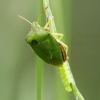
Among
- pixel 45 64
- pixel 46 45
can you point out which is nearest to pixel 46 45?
pixel 46 45

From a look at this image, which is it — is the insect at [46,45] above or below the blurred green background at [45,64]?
below

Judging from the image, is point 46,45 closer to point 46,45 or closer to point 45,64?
point 46,45

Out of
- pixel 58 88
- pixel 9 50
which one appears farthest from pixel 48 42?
pixel 9 50

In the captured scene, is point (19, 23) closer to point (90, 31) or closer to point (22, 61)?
point (22, 61)

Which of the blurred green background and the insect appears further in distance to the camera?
the blurred green background

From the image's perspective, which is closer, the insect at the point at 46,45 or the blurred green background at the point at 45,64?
the insect at the point at 46,45

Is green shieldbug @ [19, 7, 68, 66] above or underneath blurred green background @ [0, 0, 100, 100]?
underneath
